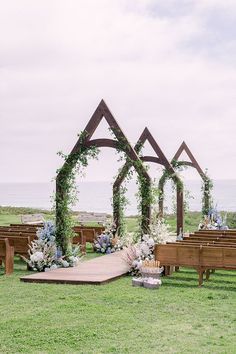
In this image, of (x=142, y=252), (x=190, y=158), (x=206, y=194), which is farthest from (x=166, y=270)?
(x=206, y=194)

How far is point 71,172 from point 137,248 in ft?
9.73

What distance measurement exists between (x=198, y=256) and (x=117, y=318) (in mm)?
4259

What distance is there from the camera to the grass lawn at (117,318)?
8.10 metres

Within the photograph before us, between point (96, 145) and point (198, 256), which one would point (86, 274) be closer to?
point (198, 256)

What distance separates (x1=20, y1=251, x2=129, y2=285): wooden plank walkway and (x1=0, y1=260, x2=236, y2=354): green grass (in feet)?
1.11

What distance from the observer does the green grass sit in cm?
810

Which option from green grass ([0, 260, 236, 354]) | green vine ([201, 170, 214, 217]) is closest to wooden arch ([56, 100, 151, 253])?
green grass ([0, 260, 236, 354])

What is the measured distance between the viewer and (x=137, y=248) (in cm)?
1490

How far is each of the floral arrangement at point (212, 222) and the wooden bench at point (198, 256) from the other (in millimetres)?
9789

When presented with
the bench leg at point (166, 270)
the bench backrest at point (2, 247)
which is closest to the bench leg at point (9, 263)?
the bench backrest at point (2, 247)

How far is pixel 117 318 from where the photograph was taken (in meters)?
9.59

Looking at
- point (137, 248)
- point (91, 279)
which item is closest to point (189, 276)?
point (137, 248)

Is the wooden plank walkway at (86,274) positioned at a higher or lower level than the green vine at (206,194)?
lower

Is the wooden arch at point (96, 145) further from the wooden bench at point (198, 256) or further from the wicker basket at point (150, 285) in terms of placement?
the wicker basket at point (150, 285)
